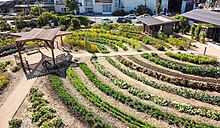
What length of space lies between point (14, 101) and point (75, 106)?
7151mm

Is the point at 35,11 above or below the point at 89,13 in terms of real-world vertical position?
above

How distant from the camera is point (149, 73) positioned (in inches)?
1362

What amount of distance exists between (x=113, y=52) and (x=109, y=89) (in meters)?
13.7

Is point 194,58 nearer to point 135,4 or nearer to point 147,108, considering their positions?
point 147,108

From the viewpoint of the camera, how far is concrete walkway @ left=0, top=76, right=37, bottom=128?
26016 mm

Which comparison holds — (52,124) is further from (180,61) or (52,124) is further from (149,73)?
(180,61)

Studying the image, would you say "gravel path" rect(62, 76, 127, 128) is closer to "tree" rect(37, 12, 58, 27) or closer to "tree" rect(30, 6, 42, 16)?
"tree" rect(37, 12, 58, 27)

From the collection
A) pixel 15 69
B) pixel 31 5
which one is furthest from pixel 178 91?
pixel 31 5

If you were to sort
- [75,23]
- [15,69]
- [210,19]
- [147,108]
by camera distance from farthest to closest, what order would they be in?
1. [75,23]
2. [210,19]
3. [15,69]
4. [147,108]

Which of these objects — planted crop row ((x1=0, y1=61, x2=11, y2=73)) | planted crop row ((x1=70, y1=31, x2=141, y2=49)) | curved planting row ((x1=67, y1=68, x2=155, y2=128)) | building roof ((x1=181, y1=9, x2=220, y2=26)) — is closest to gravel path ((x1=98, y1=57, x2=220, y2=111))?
curved planting row ((x1=67, y1=68, x2=155, y2=128))

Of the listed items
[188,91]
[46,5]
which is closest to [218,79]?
[188,91]

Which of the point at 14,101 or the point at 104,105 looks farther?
the point at 14,101

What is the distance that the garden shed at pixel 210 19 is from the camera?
1927 inches

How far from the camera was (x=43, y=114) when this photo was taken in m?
26.0
